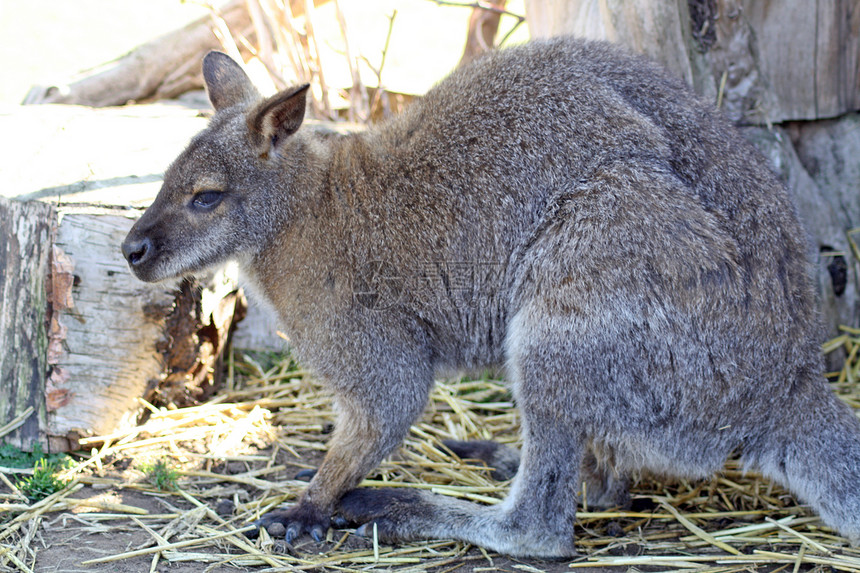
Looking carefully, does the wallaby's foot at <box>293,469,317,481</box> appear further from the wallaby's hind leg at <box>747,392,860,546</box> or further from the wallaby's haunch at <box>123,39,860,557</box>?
the wallaby's hind leg at <box>747,392,860,546</box>

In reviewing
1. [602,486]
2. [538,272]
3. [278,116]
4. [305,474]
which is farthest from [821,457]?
[278,116]

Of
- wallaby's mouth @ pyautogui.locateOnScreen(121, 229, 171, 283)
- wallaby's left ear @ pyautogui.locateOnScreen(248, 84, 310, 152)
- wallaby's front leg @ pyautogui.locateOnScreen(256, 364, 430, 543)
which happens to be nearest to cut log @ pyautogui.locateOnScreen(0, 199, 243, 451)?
wallaby's mouth @ pyautogui.locateOnScreen(121, 229, 171, 283)

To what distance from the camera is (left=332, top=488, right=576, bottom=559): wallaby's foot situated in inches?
150

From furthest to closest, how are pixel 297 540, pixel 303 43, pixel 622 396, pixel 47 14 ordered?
pixel 47 14 → pixel 303 43 → pixel 297 540 → pixel 622 396

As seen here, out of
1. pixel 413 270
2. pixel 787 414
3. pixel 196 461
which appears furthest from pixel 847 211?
pixel 196 461

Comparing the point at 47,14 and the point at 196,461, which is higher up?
the point at 47,14

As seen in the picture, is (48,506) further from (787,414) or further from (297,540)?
(787,414)

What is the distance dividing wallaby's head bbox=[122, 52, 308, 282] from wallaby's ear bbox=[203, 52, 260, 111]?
1.16ft

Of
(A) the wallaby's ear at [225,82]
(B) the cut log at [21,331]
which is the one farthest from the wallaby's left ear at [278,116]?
(B) the cut log at [21,331]

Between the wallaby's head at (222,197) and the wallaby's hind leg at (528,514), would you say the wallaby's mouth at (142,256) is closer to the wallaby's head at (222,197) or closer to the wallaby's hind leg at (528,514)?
the wallaby's head at (222,197)

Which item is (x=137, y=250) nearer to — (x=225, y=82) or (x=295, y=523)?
(x=225, y=82)

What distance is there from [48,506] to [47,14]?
42.0ft

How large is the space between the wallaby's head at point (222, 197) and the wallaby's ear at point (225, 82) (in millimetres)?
352

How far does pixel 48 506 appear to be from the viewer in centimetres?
407
